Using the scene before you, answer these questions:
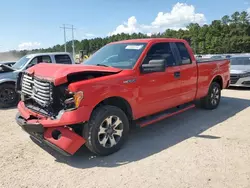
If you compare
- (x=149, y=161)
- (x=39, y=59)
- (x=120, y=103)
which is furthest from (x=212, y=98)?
(x=39, y=59)

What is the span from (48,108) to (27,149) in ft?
3.49

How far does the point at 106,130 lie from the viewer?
4.03 m

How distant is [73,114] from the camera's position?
11.8 ft

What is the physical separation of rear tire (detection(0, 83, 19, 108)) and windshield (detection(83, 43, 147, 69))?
426 centimetres

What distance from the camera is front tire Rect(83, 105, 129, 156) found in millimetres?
3820

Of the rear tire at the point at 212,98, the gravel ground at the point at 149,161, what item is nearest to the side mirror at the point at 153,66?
the gravel ground at the point at 149,161

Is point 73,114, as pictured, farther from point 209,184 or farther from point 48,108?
point 209,184

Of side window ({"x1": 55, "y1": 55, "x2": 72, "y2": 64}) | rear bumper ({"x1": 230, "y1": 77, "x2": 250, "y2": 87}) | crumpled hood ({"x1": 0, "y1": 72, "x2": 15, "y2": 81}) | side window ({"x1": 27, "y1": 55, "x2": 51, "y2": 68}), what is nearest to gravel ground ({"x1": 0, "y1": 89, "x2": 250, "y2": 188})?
crumpled hood ({"x1": 0, "y1": 72, "x2": 15, "y2": 81})

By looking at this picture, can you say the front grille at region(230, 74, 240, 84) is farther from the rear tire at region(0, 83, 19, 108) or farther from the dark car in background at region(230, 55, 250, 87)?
the rear tire at region(0, 83, 19, 108)

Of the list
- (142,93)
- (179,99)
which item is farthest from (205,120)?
(142,93)

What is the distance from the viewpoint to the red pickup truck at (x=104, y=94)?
3.70m

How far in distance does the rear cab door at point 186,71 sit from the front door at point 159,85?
0.60 ft

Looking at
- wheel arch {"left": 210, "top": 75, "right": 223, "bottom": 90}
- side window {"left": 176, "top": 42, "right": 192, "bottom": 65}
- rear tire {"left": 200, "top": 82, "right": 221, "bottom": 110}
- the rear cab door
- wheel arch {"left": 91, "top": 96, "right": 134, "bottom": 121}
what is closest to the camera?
wheel arch {"left": 91, "top": 96, "right": 134, "bottom": 121}

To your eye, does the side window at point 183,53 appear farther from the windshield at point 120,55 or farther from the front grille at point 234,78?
the front grille at point 234,78
